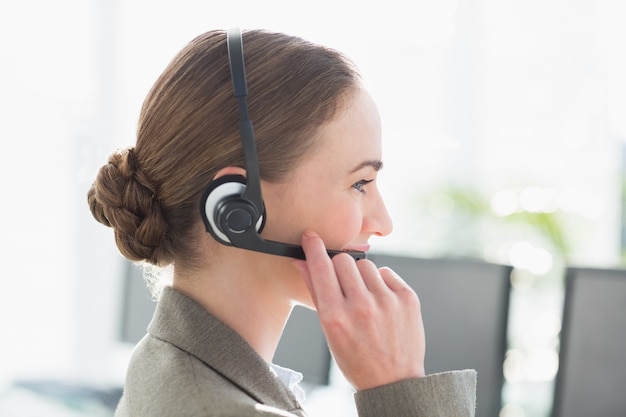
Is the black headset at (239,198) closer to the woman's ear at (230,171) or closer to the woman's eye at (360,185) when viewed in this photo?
the woman's ear at (230,171)

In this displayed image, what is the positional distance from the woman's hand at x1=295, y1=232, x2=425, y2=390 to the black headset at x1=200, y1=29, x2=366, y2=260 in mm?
85

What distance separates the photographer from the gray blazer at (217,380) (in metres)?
0.91

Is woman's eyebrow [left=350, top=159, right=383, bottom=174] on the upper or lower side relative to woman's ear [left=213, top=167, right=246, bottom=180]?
upper

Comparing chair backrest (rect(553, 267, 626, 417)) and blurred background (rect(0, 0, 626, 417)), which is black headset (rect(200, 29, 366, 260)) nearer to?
chair backrest (rect(553, 267, 626, 417))

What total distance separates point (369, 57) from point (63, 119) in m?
1.92

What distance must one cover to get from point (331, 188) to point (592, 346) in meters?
1.22

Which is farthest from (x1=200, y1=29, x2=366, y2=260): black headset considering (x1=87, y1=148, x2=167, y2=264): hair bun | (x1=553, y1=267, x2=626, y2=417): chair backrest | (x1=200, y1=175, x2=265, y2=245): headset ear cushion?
(x1=553, y1=267, x2=626, y2=417): chair backrest

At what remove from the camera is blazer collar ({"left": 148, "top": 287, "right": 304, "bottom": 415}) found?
3.19 feet

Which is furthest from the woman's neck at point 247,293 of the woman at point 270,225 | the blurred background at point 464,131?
the blurred background at point 464,131

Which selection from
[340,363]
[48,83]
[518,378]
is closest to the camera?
[340,363]

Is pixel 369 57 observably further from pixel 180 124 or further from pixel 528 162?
pixel 180 124

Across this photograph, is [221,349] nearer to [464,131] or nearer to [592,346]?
[592,346]

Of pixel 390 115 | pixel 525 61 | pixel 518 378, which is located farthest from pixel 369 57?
pixel 518 378

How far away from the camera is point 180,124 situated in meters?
1.07
